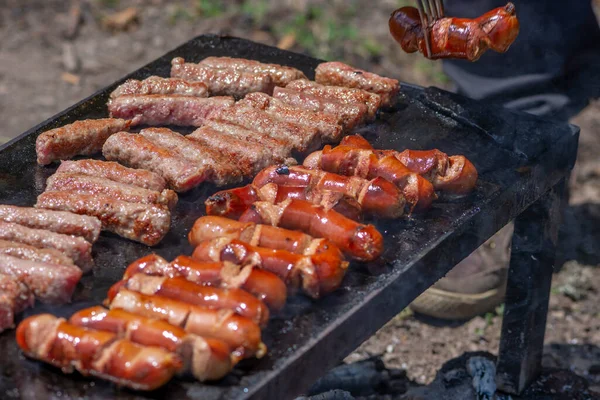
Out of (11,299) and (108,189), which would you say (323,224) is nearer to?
(108,189)

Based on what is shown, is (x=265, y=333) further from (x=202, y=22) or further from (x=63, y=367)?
(x=202, y=22)

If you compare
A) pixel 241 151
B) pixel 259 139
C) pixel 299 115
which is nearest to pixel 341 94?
pixel 299 115

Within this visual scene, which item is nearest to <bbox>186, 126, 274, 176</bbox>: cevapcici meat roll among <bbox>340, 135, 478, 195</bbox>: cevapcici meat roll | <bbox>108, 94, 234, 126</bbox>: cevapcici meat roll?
<bbox>108, 94, 234, 126</bbox>: cevapcici meat roll

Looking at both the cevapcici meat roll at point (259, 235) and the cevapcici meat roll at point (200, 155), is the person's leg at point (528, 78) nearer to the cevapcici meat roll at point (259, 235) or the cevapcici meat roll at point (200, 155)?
the cevapcici meat roll at point (200, 155)

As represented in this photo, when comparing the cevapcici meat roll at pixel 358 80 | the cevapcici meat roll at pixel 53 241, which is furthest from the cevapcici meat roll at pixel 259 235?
the cevapcici meat roll at pixel 358 80

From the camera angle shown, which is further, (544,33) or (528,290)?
(544,33)

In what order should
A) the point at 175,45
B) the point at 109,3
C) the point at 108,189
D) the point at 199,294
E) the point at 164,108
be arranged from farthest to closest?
the point at 109,3 → the point at 175,45 → the point at 164,108 → the point at 108,189 → the point at 199,294

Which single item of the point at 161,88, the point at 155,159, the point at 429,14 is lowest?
the point at 155,159
